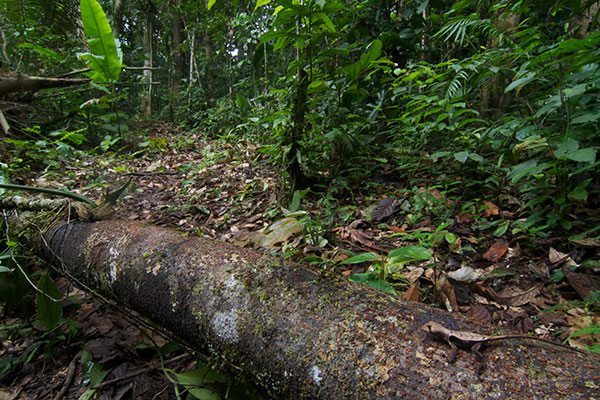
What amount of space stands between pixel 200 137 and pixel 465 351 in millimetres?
6458

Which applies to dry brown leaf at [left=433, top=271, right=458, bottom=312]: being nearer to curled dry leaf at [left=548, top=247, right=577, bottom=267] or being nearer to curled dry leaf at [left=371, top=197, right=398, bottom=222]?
curled dry leaf at [left=548, top=247, right=577, bottom=267]

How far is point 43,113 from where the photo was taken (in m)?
5.14

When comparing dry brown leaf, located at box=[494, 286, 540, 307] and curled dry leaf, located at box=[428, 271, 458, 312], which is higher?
curled dry leaf, located at box=[428, 271, 458, 312]

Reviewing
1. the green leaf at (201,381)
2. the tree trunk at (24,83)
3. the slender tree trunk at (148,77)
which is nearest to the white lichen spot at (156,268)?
the green leaf at (201,381)

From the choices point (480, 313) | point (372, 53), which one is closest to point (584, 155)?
point (480, 313)

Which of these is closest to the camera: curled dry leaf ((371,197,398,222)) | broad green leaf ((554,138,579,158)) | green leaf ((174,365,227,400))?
green leaf ((174,365,227,400))

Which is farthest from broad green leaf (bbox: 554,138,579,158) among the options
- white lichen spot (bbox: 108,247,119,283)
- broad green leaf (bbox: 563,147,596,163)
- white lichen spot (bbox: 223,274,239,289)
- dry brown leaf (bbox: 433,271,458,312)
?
white lichen spot (bbox: 108,247,119,283)

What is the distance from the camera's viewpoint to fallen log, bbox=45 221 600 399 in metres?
0.55

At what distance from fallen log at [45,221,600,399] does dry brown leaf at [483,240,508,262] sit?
1088 millimetres

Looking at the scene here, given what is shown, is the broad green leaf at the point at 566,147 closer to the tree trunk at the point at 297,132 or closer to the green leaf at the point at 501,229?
the green leaf at the point at 501,229

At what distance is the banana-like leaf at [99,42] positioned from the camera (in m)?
2.21

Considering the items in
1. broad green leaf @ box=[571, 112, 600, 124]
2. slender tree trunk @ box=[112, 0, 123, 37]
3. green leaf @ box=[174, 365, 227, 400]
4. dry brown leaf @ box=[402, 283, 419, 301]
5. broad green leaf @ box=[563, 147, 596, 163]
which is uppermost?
slender tree trunk @ box=[112, 0, 123, 37]

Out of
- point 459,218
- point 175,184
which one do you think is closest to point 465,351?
point 459,218

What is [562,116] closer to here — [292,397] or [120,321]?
[292,397]
